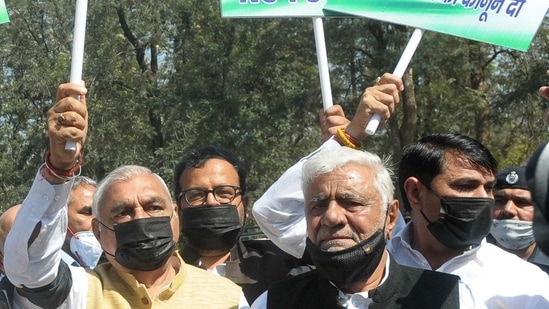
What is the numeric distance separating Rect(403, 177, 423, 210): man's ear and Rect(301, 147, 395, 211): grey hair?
2.21 feet

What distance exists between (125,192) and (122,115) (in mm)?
20357

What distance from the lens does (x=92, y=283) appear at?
3.68 meters

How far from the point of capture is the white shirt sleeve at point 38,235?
3.34 metres

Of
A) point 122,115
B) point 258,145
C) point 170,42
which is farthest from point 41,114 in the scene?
point 258,145

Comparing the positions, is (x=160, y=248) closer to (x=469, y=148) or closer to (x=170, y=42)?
(x=469, y=148)

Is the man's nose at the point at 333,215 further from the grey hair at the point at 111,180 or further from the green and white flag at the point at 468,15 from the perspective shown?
the green and white flag at the point at 468,15

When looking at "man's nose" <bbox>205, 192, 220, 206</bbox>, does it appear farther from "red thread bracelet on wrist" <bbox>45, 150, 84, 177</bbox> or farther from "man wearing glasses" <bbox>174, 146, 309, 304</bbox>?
"red thread bracelet on wrist" <bbox>45, 150, 84, 177</bbox>

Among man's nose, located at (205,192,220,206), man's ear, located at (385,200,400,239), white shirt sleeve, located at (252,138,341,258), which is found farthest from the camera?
man's nose, located at (205,192,220,206)

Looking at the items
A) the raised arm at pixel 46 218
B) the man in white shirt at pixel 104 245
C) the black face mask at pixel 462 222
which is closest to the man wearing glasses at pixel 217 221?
the man in white shirt at pixel 104 245

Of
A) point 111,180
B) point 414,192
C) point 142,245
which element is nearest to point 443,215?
point 414,192

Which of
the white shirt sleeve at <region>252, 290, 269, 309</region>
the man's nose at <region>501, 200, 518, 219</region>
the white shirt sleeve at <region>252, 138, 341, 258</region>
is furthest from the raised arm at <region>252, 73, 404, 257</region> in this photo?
the man's nose at <region>501, 200, 518, 219</region>

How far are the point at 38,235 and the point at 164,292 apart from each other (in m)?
0.63

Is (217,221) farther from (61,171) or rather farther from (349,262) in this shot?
(349,262)

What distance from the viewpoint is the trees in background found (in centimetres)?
1956
